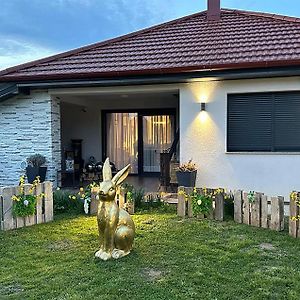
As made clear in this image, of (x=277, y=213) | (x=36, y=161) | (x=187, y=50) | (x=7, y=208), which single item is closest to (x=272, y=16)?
(x=187, y=50)

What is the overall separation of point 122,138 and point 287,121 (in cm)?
647

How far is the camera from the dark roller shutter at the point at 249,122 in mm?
8102

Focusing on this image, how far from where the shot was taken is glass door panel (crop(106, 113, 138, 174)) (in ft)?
42.1

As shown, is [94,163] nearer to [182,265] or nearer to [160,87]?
[160,87]

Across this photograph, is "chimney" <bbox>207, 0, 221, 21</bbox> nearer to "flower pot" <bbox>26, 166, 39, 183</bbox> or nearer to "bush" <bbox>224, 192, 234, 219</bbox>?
"bush" <bbox>224, 192, 234, 219</bbox>

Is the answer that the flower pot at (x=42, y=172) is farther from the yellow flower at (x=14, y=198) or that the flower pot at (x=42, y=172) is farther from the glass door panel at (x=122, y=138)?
the glass door panel at (x=122, y=138)

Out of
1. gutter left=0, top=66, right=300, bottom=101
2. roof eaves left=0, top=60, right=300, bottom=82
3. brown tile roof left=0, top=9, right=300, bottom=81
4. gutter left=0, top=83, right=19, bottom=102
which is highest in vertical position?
brown tile roof left=0, top=9, right=300, bottom=81

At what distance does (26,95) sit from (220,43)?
5451 millimetres

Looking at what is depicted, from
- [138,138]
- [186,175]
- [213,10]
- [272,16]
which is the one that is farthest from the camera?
[138,138]

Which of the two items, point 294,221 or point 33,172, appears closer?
point 294,221

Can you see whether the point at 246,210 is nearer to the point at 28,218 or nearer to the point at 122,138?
the point at 28,218

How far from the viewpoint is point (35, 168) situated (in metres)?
8.82

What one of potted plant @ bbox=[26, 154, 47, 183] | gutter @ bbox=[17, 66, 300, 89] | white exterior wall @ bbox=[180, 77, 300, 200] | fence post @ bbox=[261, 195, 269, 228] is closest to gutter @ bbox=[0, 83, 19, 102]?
gutter @ bbox=[17, 66, 300, 89]

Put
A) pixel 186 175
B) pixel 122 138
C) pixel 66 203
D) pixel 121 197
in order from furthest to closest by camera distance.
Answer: pixel 122 138 → pixel 186 175 → pixel 66 203 → pixel 121 197
